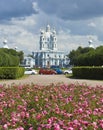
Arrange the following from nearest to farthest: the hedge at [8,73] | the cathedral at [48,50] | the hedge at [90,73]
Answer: the hedge at [8,73] < the hedge at [90,73] < the cathedral at [48,50]

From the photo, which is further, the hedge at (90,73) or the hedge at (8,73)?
the hedge at (90,73)

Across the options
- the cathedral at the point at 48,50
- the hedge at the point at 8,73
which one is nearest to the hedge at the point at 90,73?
the hedge at the point at 8,73

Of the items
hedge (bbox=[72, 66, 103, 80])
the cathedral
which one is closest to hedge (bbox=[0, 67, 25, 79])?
hedge (bbox=[72, 66, 103, 80])

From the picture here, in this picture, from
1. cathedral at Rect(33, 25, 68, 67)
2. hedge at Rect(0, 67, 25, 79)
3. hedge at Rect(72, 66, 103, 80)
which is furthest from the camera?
cathedral at Rect(33, 25, 68, 67)

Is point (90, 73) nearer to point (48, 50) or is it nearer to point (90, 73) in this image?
point (90, 73)

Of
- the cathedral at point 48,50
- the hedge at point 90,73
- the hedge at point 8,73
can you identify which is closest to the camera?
the hedge at point 8,73

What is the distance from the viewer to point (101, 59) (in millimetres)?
80875

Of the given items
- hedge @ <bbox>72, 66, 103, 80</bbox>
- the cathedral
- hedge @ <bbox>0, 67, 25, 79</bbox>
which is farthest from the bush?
the cathedral

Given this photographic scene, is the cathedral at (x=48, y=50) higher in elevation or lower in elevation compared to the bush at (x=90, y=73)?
higher

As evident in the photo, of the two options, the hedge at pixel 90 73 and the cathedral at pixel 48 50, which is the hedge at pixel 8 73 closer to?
the hedge at pixel 90 73

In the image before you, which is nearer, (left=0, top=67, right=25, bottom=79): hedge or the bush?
(left=0, top=67, right=25, bottom=79): hedge

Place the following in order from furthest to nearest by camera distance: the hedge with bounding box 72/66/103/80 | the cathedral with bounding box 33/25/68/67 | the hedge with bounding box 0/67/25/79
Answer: the cathedral with bounding box 33/25/68/67
the hedge with bounding box 72/66/103/80
the hedge with bounding box 0/67/25/79

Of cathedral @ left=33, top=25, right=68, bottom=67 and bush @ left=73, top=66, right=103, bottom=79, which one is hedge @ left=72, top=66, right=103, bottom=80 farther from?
cathedral @ left=33, top=25, right=68, bottom=67

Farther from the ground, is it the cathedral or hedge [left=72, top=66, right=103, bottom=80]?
the cathedral
